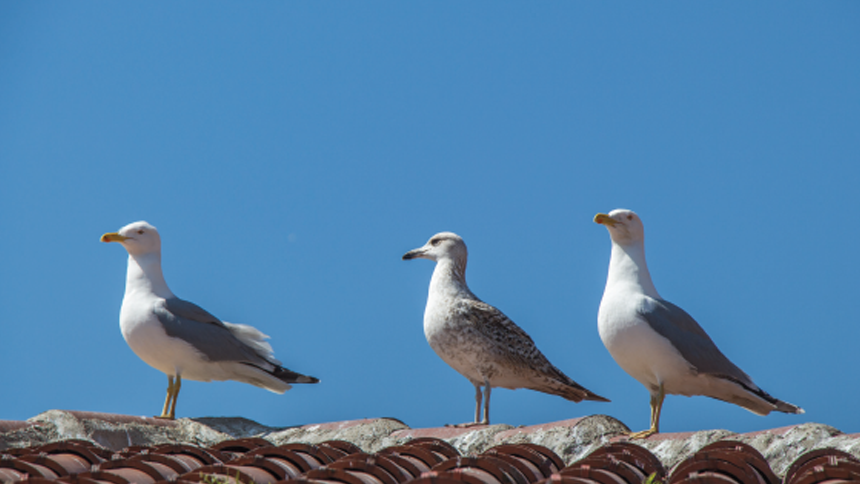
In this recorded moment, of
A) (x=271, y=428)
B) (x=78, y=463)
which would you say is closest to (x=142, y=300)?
(x=271, y=428)

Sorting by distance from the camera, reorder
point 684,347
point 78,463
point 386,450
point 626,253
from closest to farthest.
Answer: point 78,463 < point 386,450 < point 684,347 < point 626,253

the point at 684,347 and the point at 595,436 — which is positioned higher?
the point at 684,347

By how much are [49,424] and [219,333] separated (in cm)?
278

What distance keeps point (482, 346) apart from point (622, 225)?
5.40ft

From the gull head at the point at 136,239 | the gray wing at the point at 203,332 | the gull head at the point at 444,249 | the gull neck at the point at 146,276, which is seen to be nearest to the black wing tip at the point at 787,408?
the gull head at the point at 444,249

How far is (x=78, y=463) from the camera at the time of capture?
5020 mm

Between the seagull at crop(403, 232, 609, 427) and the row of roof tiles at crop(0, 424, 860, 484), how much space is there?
2.71 m

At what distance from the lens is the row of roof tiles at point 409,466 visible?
4070mm

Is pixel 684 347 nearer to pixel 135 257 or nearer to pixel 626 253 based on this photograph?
pixel 626 253

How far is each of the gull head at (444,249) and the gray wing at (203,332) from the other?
6.35ft

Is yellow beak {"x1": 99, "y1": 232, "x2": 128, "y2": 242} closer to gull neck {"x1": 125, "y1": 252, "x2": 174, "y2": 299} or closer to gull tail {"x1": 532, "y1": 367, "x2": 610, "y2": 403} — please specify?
gull neck {"x1": 125, "y1": 252, "x2": 174, "y2": 299}

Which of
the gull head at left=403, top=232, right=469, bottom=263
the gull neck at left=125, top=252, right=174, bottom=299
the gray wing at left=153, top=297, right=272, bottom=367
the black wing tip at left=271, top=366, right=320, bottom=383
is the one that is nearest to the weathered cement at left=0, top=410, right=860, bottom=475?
the gray wing at left=153, top=297, right=272, bottom=367

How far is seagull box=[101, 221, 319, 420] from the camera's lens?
8.77 meters

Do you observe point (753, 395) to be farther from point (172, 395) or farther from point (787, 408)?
point (172, 395)
